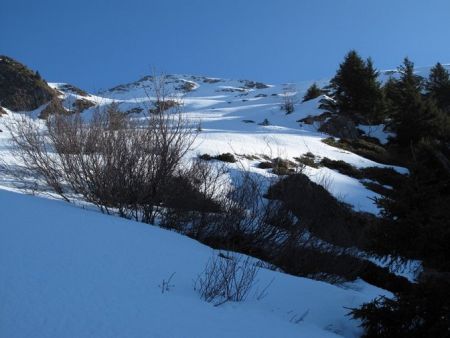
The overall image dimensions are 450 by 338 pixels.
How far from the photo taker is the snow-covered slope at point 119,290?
2.96 meters

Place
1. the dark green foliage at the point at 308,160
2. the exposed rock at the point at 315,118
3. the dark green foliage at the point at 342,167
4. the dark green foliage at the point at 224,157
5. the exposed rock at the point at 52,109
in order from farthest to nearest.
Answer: the exposed rock at the point at 315,118, the dark green foliage at the point at 342,167, the dark green foliage at the point at 308,160, the dark green foliage at the point at 224,157, the exposed rock at the point at 52,109

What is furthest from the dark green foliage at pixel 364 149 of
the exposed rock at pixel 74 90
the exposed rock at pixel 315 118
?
the exposed rock at pixel 74 90

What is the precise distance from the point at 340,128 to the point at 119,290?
24.1 meters

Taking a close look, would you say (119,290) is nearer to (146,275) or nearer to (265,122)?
(146,275)

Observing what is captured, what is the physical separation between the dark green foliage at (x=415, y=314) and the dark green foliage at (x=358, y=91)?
2699 cm

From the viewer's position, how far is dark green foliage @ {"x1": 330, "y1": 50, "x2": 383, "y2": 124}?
2977cm

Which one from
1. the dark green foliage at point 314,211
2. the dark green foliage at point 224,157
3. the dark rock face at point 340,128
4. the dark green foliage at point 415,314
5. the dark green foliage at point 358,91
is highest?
the dark green foliage at point 358,91

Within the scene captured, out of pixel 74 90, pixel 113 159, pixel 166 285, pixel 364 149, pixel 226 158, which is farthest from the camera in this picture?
pixel 74 90

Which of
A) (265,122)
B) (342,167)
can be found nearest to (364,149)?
(342,167)

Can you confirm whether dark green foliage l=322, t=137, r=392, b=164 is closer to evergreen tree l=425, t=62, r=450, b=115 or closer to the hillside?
the hillside

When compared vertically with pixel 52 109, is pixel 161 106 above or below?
above

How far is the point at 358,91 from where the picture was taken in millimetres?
30328

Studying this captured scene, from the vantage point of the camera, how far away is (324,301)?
5391 mm

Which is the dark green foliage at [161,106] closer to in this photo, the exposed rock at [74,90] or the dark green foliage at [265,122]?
the dark green foliage at [265,122]
